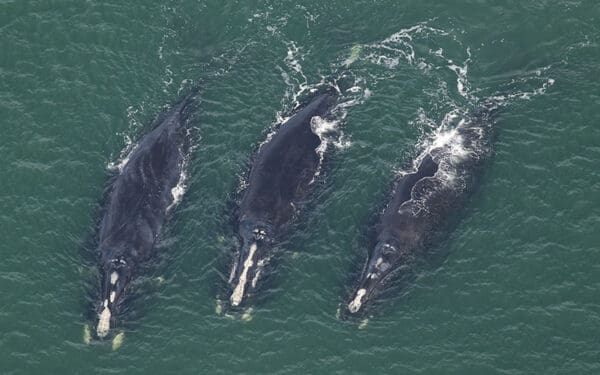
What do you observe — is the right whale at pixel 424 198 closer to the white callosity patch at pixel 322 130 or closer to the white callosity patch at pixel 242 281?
the white callosity patch at pixel 322 130

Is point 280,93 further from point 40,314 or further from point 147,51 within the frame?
point 40,314

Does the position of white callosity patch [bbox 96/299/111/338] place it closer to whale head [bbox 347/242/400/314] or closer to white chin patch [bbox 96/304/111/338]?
white chin patch [bbox 96/304/111/338]

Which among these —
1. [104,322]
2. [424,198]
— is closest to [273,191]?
[424,198]

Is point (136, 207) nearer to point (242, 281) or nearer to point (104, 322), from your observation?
point (104, 322)

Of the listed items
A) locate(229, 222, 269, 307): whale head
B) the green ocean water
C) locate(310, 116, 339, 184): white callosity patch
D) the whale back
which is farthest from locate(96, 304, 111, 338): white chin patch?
locate(310, 116, 339, 184): white callosity patch

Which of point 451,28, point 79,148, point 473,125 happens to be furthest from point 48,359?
point 451,28

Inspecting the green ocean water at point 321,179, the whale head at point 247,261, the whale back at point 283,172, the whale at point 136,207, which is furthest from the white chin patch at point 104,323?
the whale back at point 283,172
